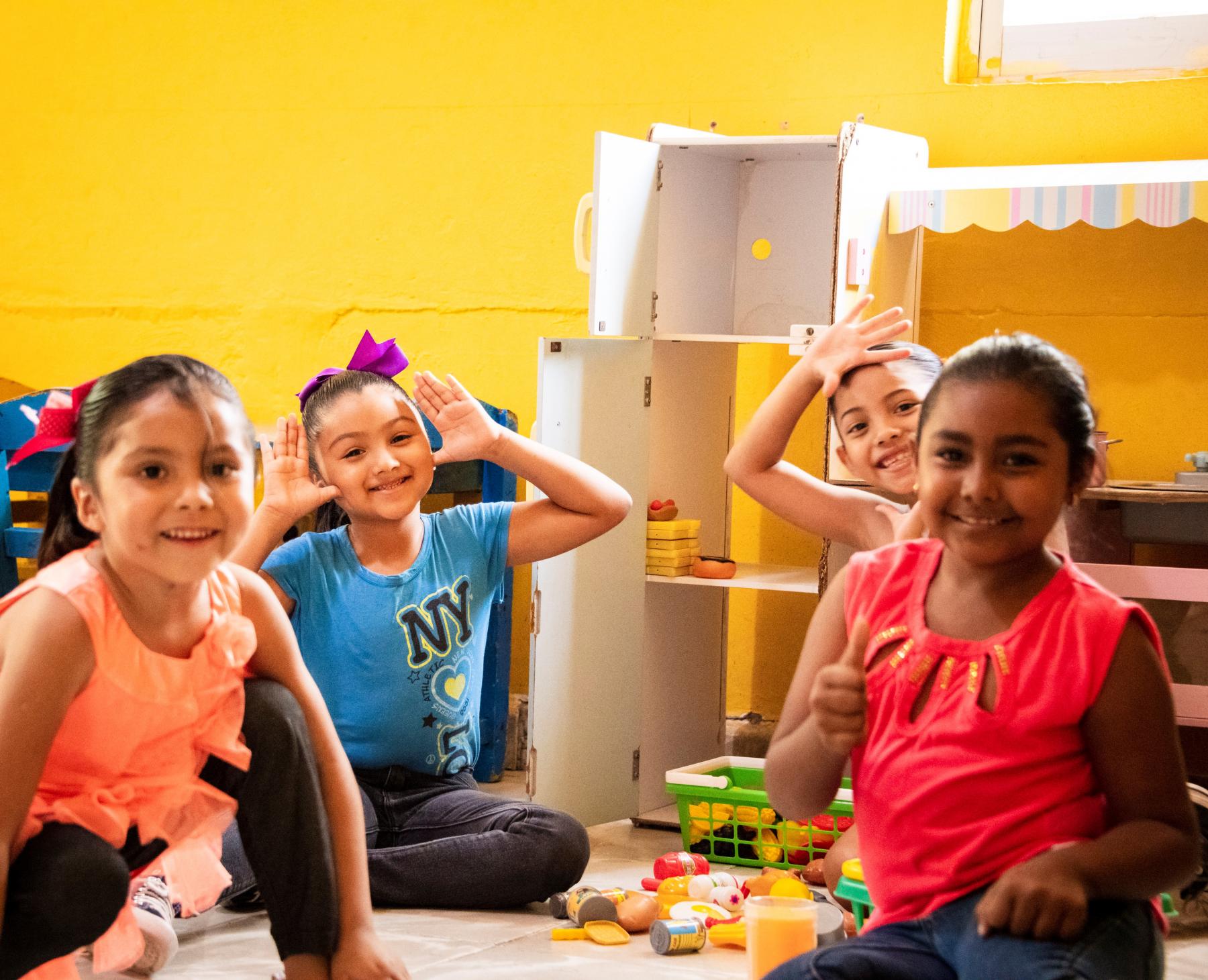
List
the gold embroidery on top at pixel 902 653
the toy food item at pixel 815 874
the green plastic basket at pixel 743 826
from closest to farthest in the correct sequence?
1. the gold embroidery on top at pixel 902 653
2. the toy food item at pixel 815 874
3. the green plastic basket at pixel 743 826

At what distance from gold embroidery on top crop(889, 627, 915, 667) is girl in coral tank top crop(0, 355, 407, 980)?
711 mm

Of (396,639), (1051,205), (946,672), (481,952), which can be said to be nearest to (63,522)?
(396,639)

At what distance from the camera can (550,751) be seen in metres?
3.03

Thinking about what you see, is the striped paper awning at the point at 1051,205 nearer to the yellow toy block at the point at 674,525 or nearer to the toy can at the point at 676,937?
Answer: the yellow toy block at the point at 674,525

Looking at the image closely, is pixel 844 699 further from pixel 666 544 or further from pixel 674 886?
pixel 666 544

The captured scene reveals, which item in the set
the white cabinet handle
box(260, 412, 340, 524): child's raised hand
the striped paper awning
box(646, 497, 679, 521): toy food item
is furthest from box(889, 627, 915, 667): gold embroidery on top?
the white cabinet handle

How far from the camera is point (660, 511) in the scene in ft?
10.5

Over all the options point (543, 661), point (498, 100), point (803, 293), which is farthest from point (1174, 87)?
point (543, 661)

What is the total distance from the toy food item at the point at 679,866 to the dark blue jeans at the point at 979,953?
1.24 metres

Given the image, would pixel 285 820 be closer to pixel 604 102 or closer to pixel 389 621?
pixel 389 621

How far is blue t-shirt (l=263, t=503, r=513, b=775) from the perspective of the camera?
2422 millimetres

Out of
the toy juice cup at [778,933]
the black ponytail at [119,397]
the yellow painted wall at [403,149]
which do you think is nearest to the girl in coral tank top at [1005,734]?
the toy juice cup at [778,933]

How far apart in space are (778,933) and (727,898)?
29.5 inches

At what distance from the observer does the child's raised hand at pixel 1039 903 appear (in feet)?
3.95
